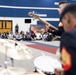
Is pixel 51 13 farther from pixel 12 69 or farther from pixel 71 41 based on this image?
pixel 71 41

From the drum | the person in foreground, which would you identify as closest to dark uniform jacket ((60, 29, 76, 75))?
the person in foreground

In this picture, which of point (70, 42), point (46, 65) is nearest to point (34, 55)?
point (46, 65)

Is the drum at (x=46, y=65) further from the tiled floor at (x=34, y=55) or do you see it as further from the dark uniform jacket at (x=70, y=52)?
the dark uniform jacket at (x=70, y=52)

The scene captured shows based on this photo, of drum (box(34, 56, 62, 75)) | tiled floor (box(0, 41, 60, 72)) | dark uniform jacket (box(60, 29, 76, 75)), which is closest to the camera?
dark uniform jacket (box(60, 29, 76, 75))

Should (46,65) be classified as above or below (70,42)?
below

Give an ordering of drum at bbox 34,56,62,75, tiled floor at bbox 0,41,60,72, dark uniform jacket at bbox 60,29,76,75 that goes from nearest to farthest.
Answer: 1. dark uniform jacket at bbox 60,29,76,75
2. drum at bbox 34,56,62,75
3. tiled floor at bbox 0,41,60,72

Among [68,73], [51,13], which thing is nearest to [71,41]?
[68,73]

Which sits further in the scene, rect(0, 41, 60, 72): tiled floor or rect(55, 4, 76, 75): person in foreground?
rect(0, 41, 60, 72): tiled floor

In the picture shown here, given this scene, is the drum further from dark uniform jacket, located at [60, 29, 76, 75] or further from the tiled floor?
dark uniform jacket, located at [60, 29, 76, 75]

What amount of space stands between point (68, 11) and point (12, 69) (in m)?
2.39

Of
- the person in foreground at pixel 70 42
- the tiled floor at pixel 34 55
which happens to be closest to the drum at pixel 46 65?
the tiled floor at pixel 34 55

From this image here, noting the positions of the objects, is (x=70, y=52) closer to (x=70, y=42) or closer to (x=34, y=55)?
(x=70, y=42)

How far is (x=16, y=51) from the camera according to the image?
3.90 metres

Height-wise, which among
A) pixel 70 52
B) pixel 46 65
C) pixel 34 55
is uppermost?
pixel 70 52
